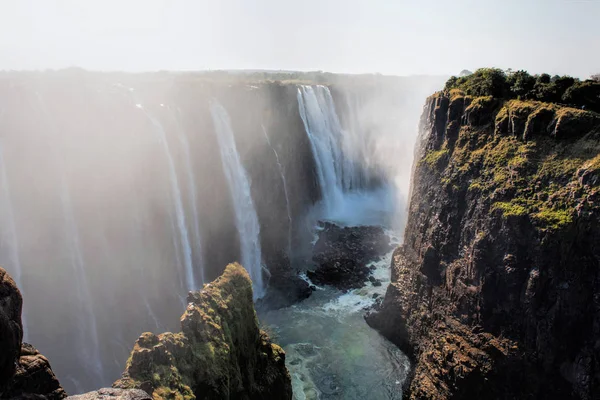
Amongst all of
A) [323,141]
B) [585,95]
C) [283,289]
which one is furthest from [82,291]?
[323,141]

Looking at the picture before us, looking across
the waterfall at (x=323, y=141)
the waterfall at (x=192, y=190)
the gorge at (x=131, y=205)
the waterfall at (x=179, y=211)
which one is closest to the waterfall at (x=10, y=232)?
the gorge at (x=131, y=205)

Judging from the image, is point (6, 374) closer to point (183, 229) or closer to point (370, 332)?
point (183, 229)

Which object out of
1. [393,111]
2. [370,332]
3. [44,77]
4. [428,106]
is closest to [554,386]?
[370,332]

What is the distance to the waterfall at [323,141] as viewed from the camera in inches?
1763

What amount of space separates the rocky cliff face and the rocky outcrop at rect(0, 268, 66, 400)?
1793 cm

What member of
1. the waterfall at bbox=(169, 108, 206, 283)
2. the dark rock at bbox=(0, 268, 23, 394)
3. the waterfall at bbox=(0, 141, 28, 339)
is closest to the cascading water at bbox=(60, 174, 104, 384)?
the waterfall at bbox=(0, 141, 28, 339)

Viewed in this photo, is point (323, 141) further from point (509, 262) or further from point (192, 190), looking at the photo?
point (509, 262)

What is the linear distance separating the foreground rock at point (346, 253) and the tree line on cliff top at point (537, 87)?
56.3 ft

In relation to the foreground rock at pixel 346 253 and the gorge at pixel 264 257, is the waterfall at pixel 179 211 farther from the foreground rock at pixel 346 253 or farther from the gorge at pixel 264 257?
the foreground rock at pixel 346 253

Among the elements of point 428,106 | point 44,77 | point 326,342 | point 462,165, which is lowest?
point 326,342

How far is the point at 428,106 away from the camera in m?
31.7

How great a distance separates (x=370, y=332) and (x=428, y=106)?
62.3 ft

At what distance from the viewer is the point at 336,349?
2484cm

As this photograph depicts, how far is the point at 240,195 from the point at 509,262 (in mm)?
21490
